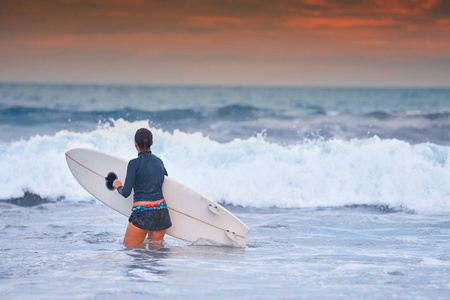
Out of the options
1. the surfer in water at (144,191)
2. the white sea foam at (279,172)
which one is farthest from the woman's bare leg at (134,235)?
the white sea foam at (279,172)

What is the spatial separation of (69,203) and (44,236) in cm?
302

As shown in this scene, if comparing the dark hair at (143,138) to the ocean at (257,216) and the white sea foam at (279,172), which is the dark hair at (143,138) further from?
the white sea foam at (279,172)

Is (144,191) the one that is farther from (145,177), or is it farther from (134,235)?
(134,235)

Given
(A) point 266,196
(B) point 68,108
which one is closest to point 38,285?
(A) point 266,196

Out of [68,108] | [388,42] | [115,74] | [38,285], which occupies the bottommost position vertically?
[38,285]

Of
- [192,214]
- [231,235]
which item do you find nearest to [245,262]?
[231,235]

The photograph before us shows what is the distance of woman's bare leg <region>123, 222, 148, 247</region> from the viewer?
5809mm

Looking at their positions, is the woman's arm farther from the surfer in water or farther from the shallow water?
the shallow water

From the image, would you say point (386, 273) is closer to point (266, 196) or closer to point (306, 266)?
point (306, 266)

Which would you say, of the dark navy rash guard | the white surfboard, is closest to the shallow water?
the white surfboard

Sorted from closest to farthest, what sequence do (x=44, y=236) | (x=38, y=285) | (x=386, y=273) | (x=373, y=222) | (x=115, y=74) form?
(x=38, y=285)
(x=386, y=273)
(x=44, y=236)
(x=373, y=222)
(x=115, y=74)

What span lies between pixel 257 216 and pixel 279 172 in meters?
2.37

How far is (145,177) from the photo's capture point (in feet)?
18.5

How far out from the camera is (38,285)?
15.1 ft
